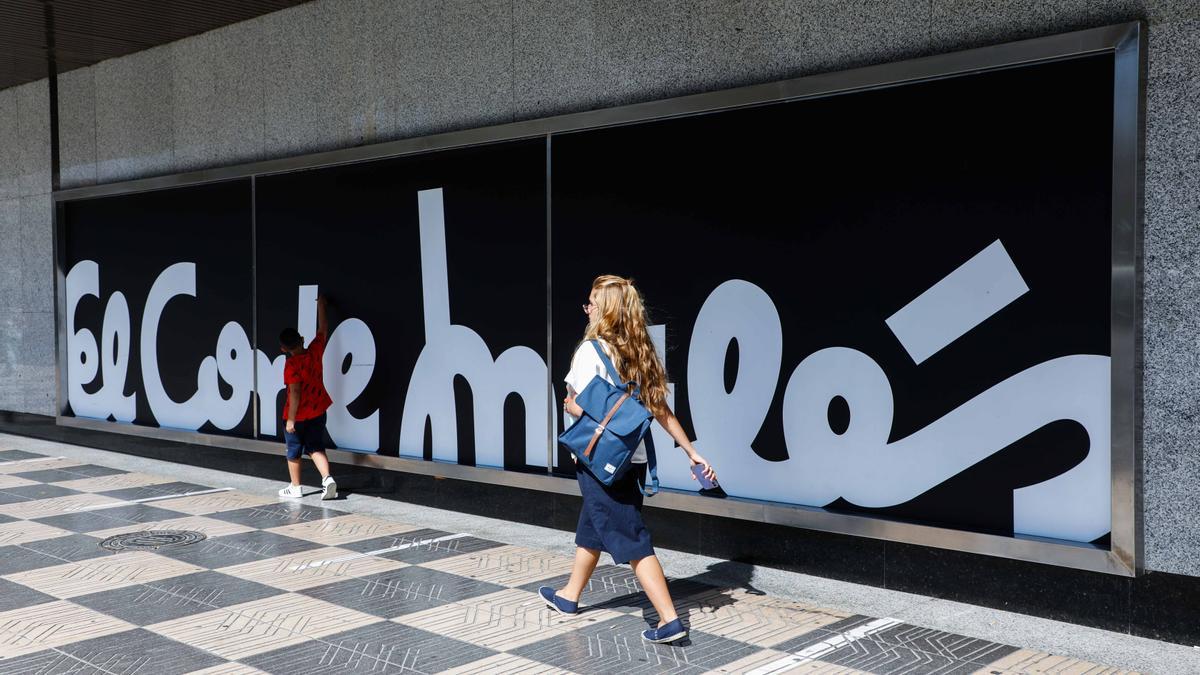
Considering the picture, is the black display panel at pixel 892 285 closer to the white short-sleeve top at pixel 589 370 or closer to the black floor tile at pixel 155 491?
the white short-sleeve top at pixel 589 370

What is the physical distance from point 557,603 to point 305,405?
4.36 m

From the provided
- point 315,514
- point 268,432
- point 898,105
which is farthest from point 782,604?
point 268,432

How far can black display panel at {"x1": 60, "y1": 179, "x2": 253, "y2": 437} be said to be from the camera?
11.0 m

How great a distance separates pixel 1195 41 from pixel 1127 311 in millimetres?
1331

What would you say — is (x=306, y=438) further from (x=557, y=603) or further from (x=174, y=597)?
(x=557, y=603)

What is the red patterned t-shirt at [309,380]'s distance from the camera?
30.7ft

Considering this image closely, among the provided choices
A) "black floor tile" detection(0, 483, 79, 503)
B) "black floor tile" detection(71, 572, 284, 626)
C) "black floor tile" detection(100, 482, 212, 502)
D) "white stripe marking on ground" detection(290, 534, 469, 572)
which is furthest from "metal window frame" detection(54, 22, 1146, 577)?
"black floor tile" detection(0, 483, 79, 503)

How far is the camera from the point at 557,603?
5.82 meters

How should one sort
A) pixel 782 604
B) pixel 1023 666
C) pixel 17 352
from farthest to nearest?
pixel 17 352 → pixel 782 604 → pixel 1023 666

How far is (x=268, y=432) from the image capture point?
10.6 m

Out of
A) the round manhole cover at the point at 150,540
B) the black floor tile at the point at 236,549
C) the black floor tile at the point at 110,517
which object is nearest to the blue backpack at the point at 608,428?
the black floor tile at the point at 236,549

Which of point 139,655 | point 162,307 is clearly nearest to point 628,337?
point 139,655

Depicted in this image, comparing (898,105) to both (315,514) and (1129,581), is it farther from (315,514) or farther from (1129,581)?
(315,514)

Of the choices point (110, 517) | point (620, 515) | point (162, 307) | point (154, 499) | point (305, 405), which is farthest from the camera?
point (162, 307)
